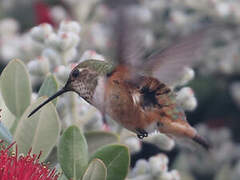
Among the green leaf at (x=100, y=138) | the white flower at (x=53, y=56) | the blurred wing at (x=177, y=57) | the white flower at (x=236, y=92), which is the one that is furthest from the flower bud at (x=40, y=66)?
the white flower at (x=236, y=92)

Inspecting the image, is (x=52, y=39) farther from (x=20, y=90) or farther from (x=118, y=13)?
(x=118, y=13)

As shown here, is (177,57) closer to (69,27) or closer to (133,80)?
(133,80)

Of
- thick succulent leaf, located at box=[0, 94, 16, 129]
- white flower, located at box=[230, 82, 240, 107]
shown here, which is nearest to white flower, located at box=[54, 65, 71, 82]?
thick succulent leaf, located at box=[0, 94, 16, 129]

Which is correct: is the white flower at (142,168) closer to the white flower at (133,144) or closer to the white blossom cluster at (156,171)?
the white blossom cluster at (156,171)

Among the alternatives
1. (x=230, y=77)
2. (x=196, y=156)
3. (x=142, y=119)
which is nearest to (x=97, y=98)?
→ (x=142, y=119)

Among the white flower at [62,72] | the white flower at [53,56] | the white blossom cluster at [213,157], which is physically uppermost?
the white flower at [53,56]

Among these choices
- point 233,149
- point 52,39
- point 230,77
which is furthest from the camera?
point 230,77
